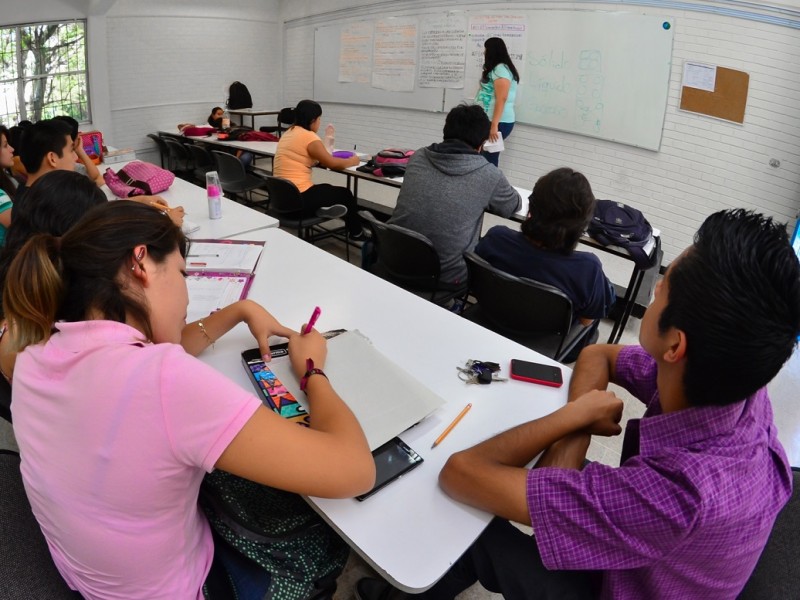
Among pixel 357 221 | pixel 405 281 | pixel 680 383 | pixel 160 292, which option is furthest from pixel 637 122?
pixel 160 292

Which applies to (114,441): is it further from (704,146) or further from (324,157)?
(704,146)

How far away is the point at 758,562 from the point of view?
3.08 feet

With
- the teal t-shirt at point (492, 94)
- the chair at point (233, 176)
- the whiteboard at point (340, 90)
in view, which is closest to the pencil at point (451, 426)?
the chair at point (233, 176)

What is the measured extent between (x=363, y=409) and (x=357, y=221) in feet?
11.0

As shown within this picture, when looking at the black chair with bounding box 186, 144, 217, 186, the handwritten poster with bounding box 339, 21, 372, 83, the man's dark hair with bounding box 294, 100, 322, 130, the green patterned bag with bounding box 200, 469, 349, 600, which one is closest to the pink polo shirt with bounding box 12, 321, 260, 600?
the green patterned bag with bounding box 200, 469, 349, 600

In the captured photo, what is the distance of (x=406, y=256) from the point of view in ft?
8.14

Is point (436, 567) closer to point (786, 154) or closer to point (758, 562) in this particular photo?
point (758, 562)

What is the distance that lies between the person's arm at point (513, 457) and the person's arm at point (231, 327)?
591 millimetres

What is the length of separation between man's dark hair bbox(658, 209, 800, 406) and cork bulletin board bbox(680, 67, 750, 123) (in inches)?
147

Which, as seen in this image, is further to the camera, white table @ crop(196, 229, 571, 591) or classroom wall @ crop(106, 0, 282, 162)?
classroom wall @ crop(106, 0, 282, 162)

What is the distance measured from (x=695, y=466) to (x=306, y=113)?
365 centimetres

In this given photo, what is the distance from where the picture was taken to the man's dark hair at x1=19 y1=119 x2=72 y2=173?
2.55m

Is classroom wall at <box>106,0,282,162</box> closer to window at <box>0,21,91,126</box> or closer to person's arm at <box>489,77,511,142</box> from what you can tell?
window at <box>0,21,91,126</box>

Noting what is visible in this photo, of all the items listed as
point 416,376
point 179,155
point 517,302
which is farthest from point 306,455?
point 179,155
